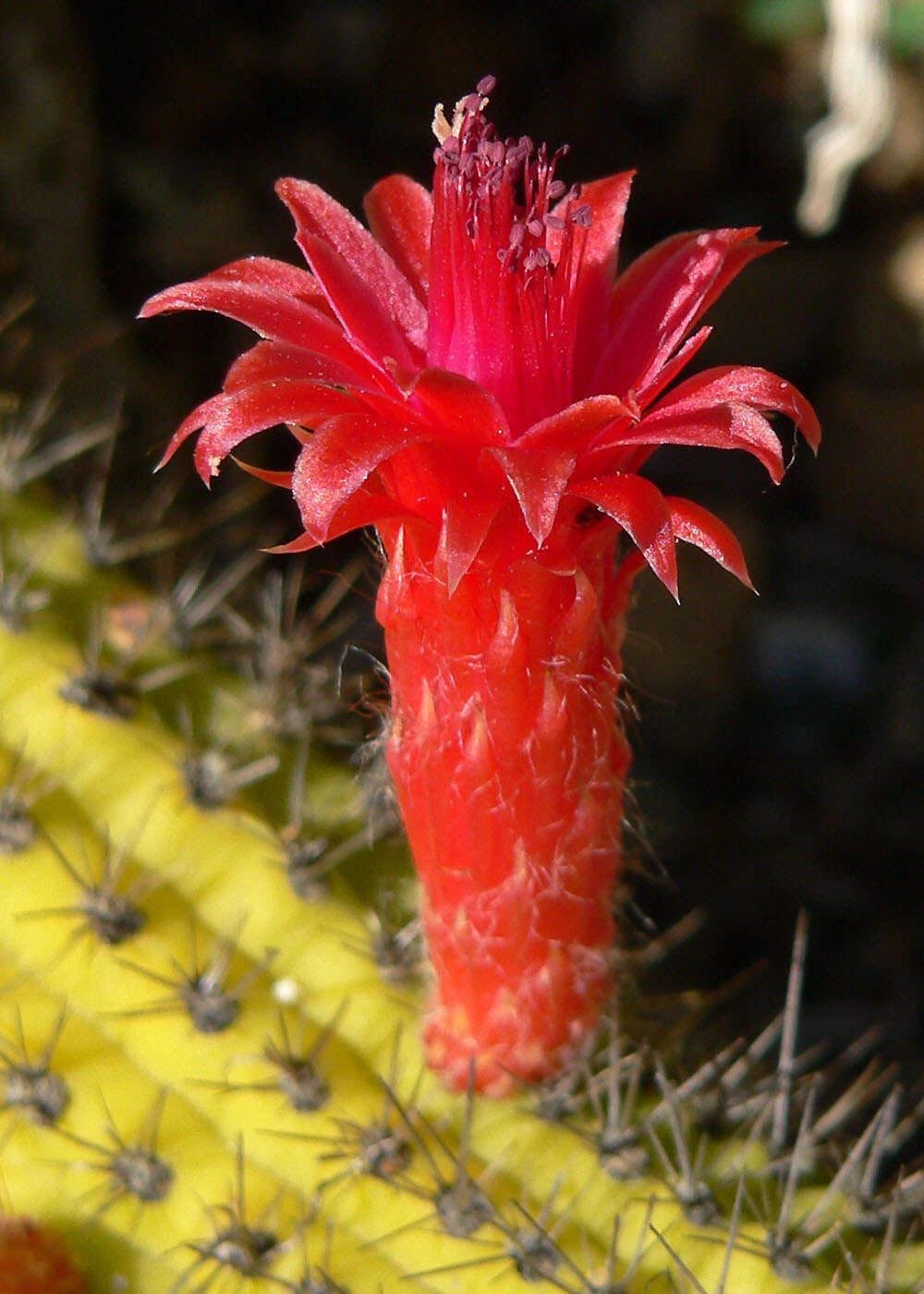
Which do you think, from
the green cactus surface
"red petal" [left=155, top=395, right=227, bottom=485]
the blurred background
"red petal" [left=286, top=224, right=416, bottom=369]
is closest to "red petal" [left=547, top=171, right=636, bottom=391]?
"red petal" [left=286, top=224, right=416, bottom=369]

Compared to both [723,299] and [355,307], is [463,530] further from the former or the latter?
[723,299]

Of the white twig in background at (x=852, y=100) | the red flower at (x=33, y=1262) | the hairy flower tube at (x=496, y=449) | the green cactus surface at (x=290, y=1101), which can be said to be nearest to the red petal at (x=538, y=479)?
the hairy flower tube at (x=496, y=449)

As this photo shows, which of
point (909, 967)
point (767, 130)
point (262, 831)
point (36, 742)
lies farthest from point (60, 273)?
point (909, 967)

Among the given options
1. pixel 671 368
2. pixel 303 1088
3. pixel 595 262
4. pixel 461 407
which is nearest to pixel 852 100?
pixel 595 262

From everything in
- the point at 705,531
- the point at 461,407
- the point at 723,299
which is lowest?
the point at 723,299

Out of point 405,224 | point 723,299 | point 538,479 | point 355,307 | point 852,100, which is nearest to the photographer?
point 538,479

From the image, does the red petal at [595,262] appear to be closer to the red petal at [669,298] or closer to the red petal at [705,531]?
the red petal at [669,298]
